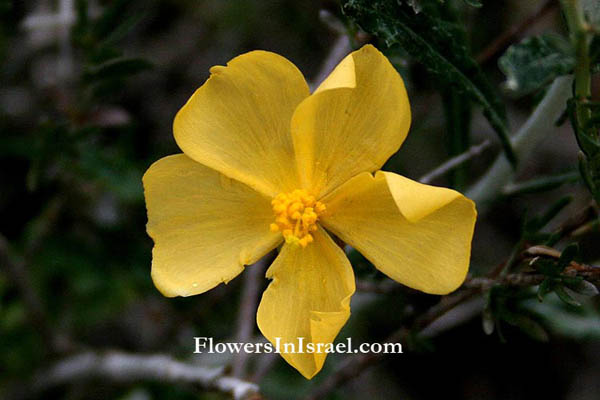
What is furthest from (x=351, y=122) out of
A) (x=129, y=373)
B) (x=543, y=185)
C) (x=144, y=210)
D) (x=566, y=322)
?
(x=144, y=210)

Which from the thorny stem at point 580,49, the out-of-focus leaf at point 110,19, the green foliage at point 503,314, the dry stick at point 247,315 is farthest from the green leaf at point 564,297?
the out-of-focus leaf at point 110,19

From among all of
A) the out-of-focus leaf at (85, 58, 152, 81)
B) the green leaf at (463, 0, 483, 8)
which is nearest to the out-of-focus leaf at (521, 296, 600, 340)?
the green leaf at (463, 0, 483, 8)

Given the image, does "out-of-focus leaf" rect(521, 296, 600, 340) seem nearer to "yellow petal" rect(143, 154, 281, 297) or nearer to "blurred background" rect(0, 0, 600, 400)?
"blurred background" rect(0, 0, 600, 400)

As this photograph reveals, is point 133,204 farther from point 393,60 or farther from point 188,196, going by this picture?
point 393,60

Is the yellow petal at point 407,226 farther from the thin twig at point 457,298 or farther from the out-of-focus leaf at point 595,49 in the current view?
the out-of-focus leaf at point 595,49

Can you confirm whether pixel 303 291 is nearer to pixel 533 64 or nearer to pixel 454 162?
pixel 454 162

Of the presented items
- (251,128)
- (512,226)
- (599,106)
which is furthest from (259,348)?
(512,226)
